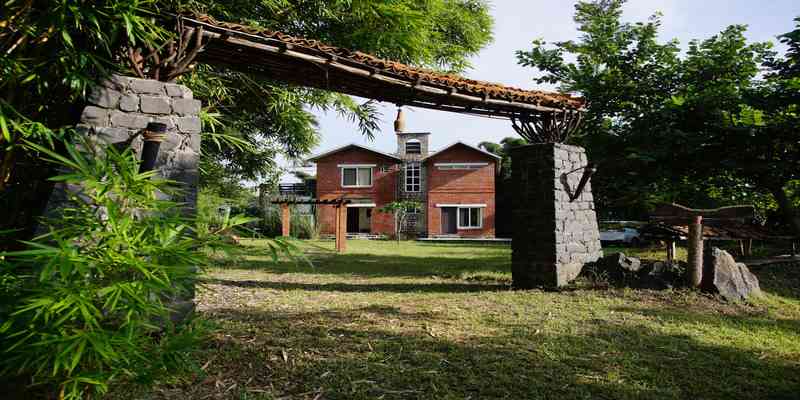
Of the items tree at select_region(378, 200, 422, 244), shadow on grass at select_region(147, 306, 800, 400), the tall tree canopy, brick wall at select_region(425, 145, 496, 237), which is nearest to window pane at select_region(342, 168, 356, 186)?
tree at select_region(378, 200, 422, 244)

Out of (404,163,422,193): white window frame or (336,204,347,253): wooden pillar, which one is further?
(404,163,422,193): white window frame

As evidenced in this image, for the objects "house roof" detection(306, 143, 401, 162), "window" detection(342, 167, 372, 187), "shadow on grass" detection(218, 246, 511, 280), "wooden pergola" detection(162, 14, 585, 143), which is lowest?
"shadow on grass" detection(218, 246, 511, 280)

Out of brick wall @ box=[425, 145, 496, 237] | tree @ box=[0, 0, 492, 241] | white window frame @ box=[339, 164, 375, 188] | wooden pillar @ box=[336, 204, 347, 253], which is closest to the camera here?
tree @ box=[0, 0, 492, 241]

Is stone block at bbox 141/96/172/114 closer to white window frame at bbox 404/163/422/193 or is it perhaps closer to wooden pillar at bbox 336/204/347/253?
wooden pillar at bbox 336/204/347/253

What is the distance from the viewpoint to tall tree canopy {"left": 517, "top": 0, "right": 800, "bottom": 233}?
8031 millimetres

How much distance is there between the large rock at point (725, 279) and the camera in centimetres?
619

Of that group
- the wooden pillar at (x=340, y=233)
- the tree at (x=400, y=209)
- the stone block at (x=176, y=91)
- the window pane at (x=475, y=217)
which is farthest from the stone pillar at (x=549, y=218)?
the window pane at (x=475, y=217)

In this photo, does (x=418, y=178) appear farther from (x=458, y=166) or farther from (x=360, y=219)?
(x=360, y=219)

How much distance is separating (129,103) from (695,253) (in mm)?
6974

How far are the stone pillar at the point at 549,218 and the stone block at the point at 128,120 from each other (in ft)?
18.0

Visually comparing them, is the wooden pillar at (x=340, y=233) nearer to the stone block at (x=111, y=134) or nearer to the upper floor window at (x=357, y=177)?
the upper floor window at (x=357, y=177)

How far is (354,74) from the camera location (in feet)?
17.4

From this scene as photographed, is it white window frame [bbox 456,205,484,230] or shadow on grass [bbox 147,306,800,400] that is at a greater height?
white window frame [bbox 456,205,484,230]

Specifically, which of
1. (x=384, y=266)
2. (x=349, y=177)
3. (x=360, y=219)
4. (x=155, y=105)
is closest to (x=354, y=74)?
(x=155, y=105)
